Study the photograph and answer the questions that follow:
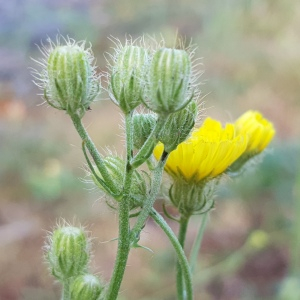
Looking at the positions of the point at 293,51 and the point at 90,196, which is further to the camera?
the point at 293,51

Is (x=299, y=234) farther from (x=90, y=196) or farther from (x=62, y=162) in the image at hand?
(x=62, y=162)

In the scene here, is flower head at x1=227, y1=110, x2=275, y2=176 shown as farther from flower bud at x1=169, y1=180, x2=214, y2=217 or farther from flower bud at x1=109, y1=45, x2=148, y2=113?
flower bud at x1=109, y1=45, x2=148, y2=113

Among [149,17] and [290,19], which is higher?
[149,17]

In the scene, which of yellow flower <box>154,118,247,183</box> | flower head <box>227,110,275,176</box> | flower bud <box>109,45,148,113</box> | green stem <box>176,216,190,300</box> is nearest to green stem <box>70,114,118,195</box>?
flower bud <box>109,45,148,113</box>

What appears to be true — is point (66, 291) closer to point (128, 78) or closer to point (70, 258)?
point (70, 258)

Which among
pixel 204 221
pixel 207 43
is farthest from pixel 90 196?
pixel 204 221

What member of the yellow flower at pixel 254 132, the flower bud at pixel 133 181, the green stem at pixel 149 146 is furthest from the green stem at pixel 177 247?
the yellow flower at pixel 254 132
